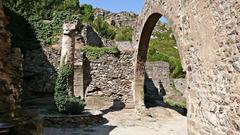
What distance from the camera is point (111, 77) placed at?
44.1 feet

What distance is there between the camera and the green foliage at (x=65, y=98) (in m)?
9.85

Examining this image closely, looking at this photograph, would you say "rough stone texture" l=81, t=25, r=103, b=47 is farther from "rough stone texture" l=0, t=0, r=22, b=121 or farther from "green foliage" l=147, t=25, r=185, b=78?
"rough stone texture" l=0, t=0, r=22, b=121

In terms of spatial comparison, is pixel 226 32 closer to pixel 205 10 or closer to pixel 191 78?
pixel 205 10

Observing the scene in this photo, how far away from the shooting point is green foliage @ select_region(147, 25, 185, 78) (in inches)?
838

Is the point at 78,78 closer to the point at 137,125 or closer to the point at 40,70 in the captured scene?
the point at 40,70

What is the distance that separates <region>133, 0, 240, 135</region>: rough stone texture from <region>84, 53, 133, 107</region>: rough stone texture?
23.2ft

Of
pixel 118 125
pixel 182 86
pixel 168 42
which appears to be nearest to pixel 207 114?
pixel 118 125

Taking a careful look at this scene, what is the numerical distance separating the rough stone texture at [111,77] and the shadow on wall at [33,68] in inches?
64.1

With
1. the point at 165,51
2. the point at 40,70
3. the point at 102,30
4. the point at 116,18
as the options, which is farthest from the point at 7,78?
the point at 116,18

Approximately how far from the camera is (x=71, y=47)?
10789mm

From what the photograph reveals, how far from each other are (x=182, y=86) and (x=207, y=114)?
14.1 metres

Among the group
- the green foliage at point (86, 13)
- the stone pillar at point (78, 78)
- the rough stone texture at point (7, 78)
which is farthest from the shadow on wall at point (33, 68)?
the green foliage at point (86, 13)

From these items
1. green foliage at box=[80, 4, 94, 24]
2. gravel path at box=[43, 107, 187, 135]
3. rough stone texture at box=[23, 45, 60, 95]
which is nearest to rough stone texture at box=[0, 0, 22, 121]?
gravel path at box=[43, 107, 187, 135]

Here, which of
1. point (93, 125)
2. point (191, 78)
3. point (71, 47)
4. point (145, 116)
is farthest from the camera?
point (145, 116)
